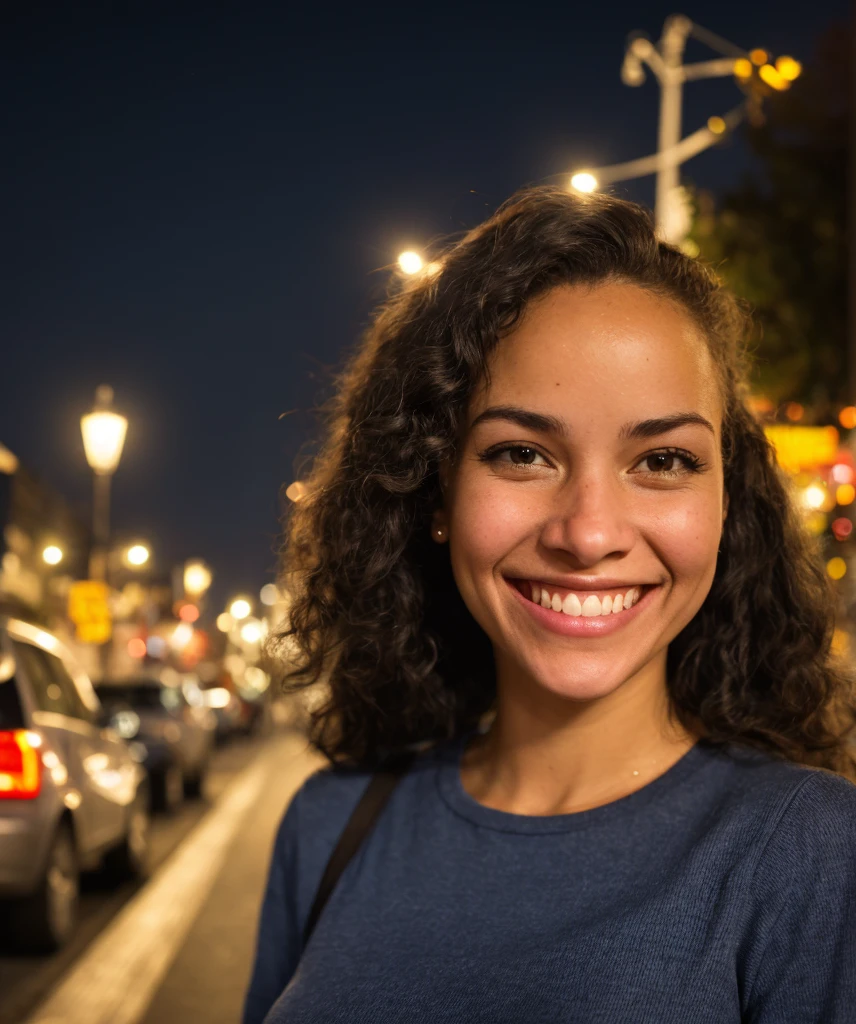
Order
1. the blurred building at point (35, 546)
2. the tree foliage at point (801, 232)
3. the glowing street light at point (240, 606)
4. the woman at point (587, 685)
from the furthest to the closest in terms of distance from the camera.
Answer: the glowing street light at point (240, 606) < the blurred building at point (35, 546) < the tree foliage at point (801, 232) < the woman at point (587, 685)

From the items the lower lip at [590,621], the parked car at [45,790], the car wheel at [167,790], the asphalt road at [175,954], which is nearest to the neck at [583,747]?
the lower lip at [590,621]

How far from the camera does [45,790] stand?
7387 mm

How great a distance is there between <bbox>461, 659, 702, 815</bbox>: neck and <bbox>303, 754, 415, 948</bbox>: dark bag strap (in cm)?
20

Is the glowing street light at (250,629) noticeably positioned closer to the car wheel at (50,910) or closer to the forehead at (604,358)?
the car wheel at (50,910)

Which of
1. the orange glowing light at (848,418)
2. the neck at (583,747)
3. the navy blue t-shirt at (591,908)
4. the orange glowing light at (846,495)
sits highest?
the orange glowing light at (848,418)

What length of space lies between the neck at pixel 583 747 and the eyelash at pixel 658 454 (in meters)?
0.38

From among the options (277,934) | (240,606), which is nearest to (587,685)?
(277,934)

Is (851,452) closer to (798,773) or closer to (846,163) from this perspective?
(846,163)

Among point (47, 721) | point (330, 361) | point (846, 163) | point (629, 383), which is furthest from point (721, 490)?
point (846, 163)

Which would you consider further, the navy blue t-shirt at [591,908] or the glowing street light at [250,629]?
the glowing street light at [250,629]

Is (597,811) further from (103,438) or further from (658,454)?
(103,438)

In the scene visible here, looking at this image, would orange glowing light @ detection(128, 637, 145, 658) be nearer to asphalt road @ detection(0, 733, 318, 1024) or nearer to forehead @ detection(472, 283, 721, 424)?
asphalt road @ detection(0, 733, 318, 1024)

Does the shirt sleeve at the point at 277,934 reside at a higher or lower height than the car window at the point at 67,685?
higher

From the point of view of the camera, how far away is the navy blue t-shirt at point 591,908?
1.72 meters
